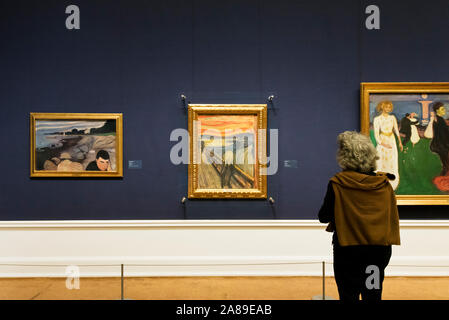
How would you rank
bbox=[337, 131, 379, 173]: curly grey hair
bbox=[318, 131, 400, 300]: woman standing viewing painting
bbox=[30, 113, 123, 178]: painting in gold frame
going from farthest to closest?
bbox=[30, 113, 123, 178]: painting in gold frame → bbox=[337, 131, 379, 173]: curly grey hair → bbox=[318, 131, 400, 300]: woman standing viewing painting

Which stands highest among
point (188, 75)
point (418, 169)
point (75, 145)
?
point (188, 75)

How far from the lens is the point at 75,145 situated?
5.70 m

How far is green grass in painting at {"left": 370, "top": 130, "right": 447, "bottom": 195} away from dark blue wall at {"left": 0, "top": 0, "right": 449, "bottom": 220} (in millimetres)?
372

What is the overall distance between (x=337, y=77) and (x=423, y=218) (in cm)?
289

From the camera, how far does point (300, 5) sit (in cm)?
589

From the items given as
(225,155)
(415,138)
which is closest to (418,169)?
(415,138)

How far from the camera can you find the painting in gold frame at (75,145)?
5688mm

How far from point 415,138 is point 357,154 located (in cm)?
368

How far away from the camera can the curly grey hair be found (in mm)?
2777

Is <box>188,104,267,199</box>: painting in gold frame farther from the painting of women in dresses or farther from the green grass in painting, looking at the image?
the green grass in painting

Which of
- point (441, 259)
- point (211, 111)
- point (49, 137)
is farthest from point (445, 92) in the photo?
point (49, 137)

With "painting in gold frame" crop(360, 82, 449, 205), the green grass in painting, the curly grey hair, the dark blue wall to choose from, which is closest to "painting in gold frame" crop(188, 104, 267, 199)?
the dark blue wall

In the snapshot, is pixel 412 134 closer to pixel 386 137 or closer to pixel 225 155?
pixel 386 137
